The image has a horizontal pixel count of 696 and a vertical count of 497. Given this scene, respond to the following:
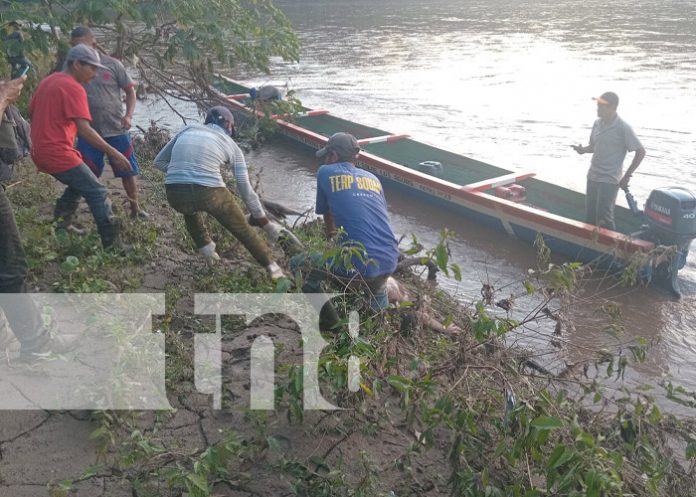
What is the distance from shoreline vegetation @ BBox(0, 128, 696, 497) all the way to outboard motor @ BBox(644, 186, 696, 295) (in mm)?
2567

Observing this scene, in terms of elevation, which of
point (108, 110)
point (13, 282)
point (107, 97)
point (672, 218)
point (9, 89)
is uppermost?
point (9, 89)

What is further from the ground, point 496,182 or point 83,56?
point 83,56

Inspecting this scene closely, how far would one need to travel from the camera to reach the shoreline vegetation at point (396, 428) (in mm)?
3299

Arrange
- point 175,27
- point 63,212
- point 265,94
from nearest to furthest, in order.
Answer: point 63,212 < point 175,27 < point 265,94

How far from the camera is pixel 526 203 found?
933 centimetres

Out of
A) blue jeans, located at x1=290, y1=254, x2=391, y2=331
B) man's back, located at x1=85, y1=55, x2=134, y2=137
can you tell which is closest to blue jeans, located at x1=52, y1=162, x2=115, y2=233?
man's back, located at x1=85, y1=55, x2=134, y2=137

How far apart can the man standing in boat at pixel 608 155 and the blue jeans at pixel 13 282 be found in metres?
5.55

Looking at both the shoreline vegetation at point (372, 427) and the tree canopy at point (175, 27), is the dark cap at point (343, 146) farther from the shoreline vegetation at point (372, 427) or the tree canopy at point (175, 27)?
the tree canopy at point (175, 27)

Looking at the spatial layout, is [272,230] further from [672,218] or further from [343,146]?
[672,218]

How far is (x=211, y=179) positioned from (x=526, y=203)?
5.48 meters

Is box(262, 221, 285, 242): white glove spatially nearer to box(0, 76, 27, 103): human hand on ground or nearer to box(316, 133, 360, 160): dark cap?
box(316, 133, 360, 160): dark cap

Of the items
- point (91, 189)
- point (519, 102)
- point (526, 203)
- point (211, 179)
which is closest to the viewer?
point (211, 179)

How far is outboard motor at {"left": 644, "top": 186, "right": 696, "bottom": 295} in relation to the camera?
22.0ft

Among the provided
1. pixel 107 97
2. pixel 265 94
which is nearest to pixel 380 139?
pixel 265 94
